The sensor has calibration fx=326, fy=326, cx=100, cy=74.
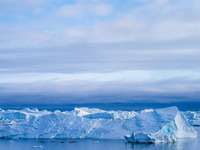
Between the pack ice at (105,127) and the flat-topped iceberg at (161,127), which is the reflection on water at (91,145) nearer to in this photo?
the flat-topped iceberg at (161,127)

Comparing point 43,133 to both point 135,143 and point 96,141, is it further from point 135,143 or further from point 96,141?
point 135,143

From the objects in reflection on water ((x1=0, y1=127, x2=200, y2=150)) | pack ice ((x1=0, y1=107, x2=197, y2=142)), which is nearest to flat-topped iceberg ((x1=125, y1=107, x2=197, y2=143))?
pack ice ((x1=0, y1=107, x2=197, y2=142))

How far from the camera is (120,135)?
3006 cm

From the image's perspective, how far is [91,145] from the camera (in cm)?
2716

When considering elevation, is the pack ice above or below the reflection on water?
above

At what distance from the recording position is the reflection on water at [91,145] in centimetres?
2553

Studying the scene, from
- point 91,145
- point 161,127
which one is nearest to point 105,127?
point 91,145

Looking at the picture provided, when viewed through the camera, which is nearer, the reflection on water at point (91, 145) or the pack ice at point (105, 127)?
the reflection on water at point (91, 145)

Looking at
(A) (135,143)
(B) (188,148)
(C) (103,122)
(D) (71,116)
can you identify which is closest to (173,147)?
(B) (188,148)

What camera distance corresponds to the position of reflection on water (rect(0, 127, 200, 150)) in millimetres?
25531

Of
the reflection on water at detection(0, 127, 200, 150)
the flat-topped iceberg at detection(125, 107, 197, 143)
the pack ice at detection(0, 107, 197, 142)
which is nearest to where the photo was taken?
the reflection on water at detection(0, 127, 200, 150)

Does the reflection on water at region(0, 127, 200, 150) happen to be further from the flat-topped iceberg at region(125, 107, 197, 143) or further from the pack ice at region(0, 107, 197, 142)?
the pack ice at region(0, 107, 197, 142)

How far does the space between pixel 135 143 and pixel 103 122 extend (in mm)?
4809

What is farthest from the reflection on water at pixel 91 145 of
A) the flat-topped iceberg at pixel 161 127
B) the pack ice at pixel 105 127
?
the pack ice at pixel 105 127
